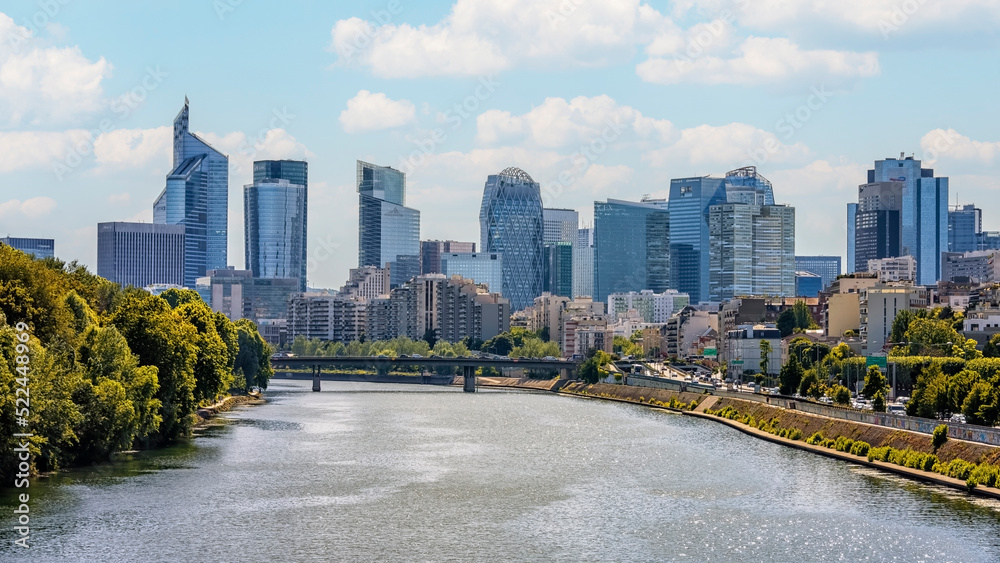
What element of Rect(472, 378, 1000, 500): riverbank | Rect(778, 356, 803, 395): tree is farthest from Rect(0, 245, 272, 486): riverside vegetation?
Rect(778, 356, 803, 395): tree

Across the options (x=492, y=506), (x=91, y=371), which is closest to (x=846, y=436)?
(x=492, y=506)

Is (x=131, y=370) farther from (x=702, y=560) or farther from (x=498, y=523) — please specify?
(x=702, y=560)

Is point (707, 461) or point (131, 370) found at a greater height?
point (131, 370)

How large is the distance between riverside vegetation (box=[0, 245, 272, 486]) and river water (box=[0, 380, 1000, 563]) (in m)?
2.15

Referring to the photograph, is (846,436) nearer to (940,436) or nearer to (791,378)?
(940,436)

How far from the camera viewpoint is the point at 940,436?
8394 cm

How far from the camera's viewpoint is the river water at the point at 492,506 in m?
60.1

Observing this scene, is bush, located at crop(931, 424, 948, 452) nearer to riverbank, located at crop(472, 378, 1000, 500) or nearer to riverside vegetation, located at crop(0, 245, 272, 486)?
riverbank, located at crop(472, 378, 1000, 500)

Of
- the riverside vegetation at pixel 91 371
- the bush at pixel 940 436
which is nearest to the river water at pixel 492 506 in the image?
the riverside vegetation at pixel 91 371

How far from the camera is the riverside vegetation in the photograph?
73625mm

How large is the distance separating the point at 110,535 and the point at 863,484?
43191 millimetres

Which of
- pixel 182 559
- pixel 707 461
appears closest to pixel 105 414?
pixel 182 559

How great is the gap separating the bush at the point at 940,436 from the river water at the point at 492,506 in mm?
3955

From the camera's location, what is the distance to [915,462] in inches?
3327
